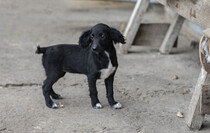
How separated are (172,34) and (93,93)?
2422 millimetres

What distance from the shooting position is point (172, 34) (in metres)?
5.89

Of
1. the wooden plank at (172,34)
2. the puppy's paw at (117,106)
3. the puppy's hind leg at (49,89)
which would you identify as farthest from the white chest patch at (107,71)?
the wooden plank at (172,34)

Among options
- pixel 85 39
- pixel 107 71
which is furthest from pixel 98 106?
pixel 85 39

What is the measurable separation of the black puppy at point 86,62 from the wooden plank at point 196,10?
72cm

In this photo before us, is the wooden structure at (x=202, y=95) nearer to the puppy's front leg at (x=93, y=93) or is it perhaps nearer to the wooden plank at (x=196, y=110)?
the wooden plank at (x=196, y=110)

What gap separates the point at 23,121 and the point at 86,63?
830mm

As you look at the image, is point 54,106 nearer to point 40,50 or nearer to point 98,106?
point 98,106

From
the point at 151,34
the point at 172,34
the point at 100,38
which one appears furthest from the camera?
the point at 151,34

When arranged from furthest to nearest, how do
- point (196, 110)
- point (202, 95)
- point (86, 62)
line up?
point (86, 62), point (196, 110), point (202, 95)

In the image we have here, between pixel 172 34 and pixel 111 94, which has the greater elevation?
pixel 111 94

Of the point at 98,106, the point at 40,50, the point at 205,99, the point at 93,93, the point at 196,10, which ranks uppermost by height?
the point at 196,10

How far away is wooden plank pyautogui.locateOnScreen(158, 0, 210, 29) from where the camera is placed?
348 cm

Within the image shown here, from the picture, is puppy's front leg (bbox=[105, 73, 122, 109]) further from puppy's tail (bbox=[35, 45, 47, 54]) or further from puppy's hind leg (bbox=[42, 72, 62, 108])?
puppy's tail (bbox=[35, 45, 47, 54])

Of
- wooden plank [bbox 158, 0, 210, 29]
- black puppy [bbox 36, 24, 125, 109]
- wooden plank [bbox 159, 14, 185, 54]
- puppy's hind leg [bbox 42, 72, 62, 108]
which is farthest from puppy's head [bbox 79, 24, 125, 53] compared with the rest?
wooden plank [bbox 159, 14, 185, 54]
